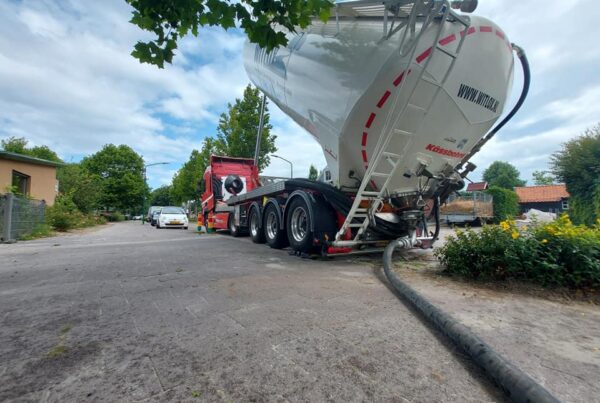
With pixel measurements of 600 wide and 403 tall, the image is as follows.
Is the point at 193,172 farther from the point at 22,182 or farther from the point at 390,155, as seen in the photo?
the point at 390,155

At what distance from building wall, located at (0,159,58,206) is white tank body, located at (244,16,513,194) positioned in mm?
18494

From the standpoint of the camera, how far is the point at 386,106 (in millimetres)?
4559

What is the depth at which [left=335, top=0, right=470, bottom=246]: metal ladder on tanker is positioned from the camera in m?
4.18

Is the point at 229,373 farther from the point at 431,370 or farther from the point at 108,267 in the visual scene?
the point at 108,267

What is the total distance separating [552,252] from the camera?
371cm

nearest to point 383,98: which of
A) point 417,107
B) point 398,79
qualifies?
point 398,79

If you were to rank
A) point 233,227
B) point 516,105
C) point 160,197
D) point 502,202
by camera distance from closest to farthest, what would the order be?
1. point 516,105
2. point 233,227
3. point 502,202
4. point 160,197

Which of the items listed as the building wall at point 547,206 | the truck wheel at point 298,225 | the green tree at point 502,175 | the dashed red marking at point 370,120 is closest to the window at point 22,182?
the truck wheel at point 298,225

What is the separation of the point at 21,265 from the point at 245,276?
12.9 ft

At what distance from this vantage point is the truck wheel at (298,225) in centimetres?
602

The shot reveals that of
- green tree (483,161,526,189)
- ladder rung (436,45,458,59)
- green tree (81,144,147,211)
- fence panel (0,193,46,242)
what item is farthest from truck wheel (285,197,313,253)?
green tree (483,161,526,189)

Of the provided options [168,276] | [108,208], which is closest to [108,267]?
[168,276]

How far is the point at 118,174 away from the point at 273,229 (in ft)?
172

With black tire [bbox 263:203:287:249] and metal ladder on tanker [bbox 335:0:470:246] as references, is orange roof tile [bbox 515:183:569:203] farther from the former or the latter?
metal ladder on tanker [bbox 335:0:470:246]
